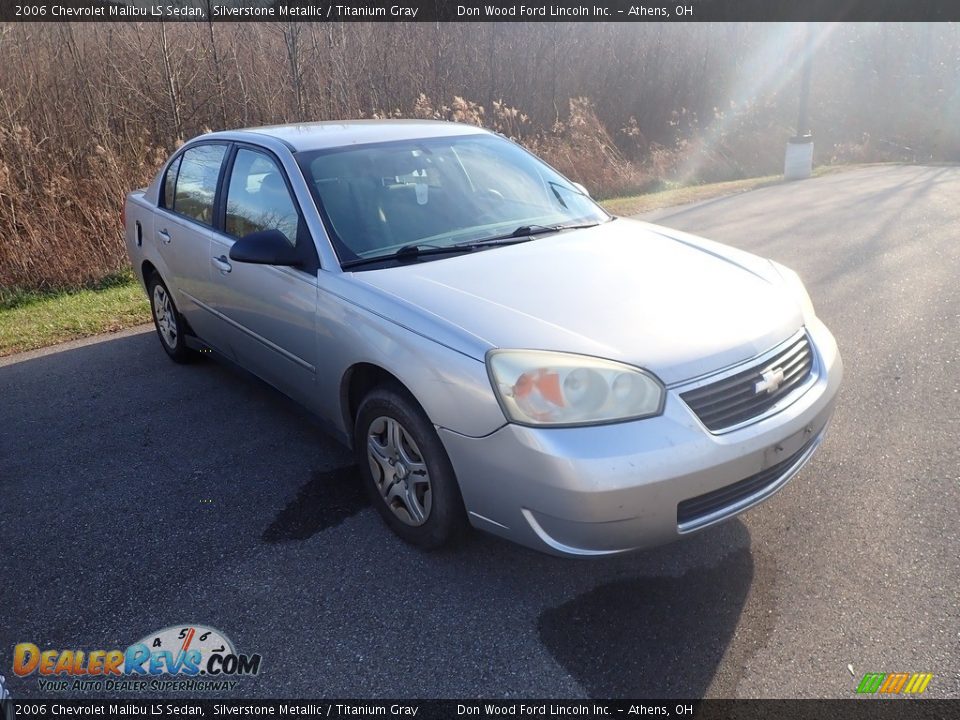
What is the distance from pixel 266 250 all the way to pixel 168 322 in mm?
2441

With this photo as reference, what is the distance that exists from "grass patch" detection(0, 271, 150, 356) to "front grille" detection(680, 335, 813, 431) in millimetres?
5751

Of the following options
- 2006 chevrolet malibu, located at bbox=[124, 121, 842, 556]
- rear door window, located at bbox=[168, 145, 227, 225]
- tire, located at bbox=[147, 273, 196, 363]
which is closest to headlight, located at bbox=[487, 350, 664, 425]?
2006 chevrolet malibu, located at bbox=[124, 121, 842, 556]

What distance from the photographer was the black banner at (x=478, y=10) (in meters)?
10.7

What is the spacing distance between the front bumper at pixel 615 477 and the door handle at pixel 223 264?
207cm

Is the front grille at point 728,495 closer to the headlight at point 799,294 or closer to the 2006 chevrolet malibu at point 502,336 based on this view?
the 2006 chevrolet malibu at point 502,336

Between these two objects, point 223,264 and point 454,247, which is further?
point 223,264

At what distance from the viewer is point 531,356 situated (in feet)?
8.61

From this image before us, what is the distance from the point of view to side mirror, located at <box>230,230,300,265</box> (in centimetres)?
345

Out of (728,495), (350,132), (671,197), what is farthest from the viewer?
(671,197)

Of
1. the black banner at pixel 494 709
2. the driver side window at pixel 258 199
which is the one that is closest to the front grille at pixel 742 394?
the black banner at pixel 494 709

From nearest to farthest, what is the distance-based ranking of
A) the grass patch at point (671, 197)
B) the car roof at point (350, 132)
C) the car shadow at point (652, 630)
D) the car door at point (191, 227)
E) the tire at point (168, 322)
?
the car shadow at point (652, 630)
the car roof at point (350, 132)
the car door at point (191, 227)
the tire at point (168, 322)
the grass patch at point (671, 197)

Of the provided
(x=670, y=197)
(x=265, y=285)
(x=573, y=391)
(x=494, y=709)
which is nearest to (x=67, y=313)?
(x=265, y=285)

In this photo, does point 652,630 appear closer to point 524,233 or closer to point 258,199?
point 524,233

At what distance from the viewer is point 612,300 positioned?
9.89 ft
